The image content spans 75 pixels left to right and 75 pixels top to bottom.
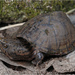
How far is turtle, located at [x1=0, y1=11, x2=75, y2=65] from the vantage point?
281 cm

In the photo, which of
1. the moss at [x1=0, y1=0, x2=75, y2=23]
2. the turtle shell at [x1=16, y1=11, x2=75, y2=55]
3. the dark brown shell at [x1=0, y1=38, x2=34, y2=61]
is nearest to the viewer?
the dark brown shell at [x1=0, y1=38, x2=34, y2=61]

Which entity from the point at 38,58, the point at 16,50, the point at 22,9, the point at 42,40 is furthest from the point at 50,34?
the point at 22,9

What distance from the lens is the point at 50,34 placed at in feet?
9.73

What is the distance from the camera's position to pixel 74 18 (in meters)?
4.54

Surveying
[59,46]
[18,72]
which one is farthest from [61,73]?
[18,72]

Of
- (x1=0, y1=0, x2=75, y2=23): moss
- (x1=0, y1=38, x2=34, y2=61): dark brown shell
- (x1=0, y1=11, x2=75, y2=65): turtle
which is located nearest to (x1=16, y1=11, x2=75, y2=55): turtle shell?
(x1=0, y1=11, x2=75, y2=65): turtle

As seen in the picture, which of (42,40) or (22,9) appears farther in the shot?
(22,9)

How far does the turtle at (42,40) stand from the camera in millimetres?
2814

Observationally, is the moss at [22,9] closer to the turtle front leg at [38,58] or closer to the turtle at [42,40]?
the turtle at [42,40]

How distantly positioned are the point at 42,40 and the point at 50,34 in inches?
8.5

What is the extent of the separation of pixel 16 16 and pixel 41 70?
2.88 metres

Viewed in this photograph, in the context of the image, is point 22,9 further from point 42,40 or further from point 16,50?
point 16,50

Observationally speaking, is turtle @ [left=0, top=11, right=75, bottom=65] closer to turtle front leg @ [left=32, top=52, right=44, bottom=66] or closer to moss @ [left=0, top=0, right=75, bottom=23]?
turtle front leg @ [left=32, top=52, right=44, bottom=66]

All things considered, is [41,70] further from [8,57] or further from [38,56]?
[8,57]
